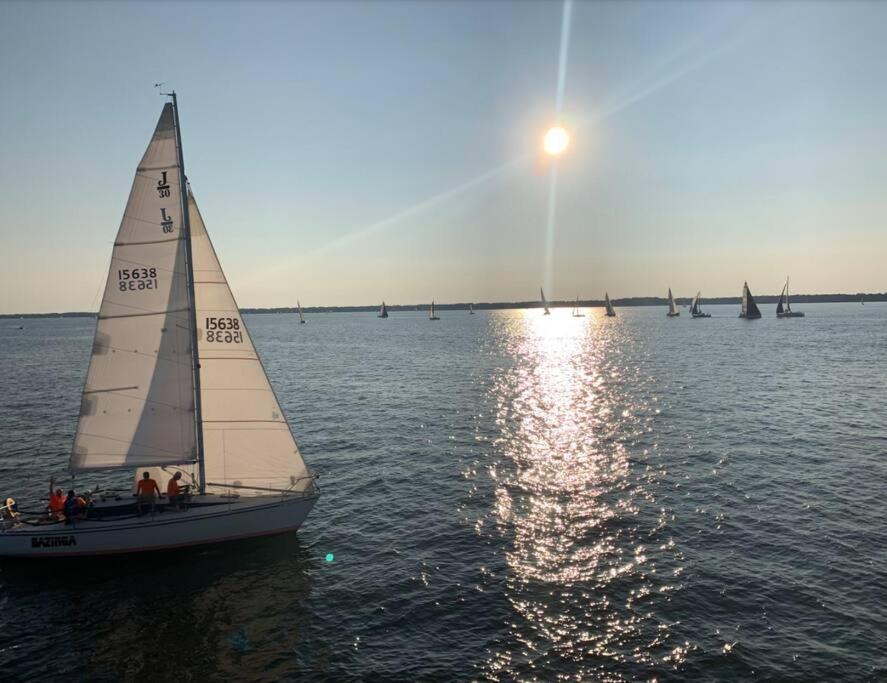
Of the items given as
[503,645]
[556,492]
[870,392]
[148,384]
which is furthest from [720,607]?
[870,392]

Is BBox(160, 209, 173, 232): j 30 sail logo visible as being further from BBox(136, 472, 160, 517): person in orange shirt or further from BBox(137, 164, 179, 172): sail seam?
BBox(136, 472, 160, 517): person in orange shirt

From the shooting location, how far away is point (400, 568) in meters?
20.6

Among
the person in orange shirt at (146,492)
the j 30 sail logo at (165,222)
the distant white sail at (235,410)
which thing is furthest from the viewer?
the distant white sail at (235,410)

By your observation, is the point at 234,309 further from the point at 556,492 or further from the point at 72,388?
the point at 72,388

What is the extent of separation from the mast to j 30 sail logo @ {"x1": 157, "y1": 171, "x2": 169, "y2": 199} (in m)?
0.53

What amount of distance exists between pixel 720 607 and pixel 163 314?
941 inches

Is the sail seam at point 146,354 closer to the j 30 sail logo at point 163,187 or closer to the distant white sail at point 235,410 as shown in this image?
the distant white sail at point 235,410

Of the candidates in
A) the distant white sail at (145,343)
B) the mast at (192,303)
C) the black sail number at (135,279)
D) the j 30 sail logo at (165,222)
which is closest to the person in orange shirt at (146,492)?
the distant white sail at (145,343)

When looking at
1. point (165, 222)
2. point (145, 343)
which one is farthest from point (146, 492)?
point (165, 222)

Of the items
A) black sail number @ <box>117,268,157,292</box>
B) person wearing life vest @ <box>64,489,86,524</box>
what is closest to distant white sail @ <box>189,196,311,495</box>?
black sail number @ <box>117,268,157,292</box>

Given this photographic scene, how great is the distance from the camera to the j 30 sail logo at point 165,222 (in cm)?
2012

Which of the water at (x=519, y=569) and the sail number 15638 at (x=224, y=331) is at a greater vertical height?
the sail number 15638 at (x=224, y=331)

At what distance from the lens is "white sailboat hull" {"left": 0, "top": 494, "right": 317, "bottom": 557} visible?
20312 mm

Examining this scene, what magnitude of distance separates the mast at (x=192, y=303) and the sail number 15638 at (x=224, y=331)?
33.7 inches
